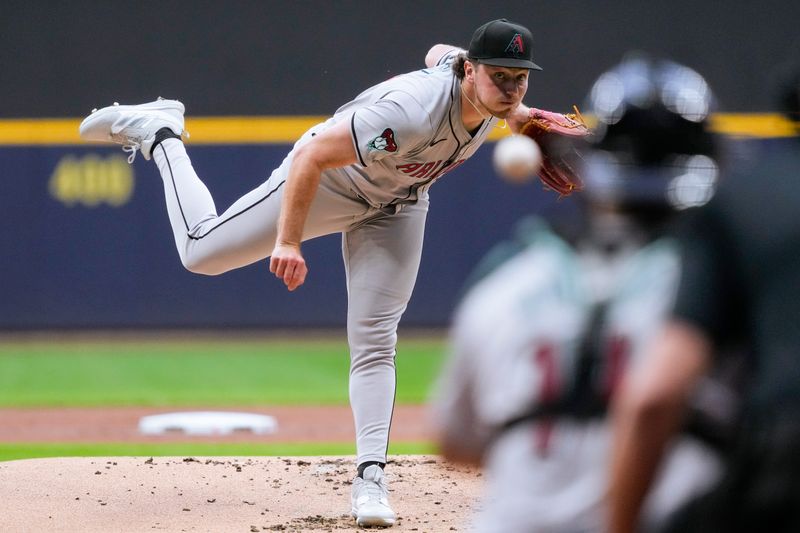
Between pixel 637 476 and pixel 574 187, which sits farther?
pixel 574 187

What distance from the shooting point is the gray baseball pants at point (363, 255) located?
4020mm

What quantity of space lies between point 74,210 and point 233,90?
1.80 metres

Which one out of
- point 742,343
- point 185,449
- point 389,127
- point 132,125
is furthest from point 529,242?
point 185,449

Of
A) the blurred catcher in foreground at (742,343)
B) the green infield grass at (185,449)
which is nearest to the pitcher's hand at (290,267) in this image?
the blurred catcher in foreground at (742,343)

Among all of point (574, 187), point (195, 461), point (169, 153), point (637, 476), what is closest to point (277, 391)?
point (195, 461)

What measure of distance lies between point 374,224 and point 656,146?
8.68 ft

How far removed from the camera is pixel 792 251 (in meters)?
1.33

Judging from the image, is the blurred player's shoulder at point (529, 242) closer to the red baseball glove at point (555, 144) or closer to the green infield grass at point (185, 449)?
the red baseball glove at point (555, 144)

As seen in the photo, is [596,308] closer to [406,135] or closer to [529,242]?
[529,242]

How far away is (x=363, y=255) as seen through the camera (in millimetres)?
4078

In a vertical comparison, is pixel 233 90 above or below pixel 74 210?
above

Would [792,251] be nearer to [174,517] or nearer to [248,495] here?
[174,517]

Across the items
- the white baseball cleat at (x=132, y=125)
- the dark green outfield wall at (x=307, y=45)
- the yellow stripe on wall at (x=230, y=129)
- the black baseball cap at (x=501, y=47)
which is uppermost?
the dark green outfield wall at (x=307, y=45)

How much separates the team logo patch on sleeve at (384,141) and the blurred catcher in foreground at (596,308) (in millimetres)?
2120
